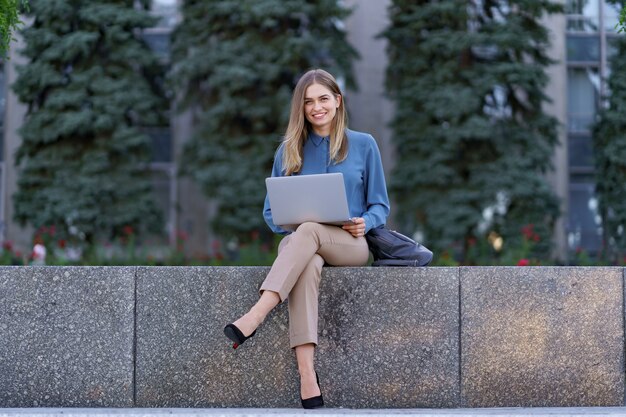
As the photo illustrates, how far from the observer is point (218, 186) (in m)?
16.8

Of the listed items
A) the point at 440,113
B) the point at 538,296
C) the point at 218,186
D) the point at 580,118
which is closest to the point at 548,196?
the point at 440,113

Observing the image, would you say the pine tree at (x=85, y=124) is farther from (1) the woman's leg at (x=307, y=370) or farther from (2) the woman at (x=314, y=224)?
(1) the woman's leg at (x=307, y=370)

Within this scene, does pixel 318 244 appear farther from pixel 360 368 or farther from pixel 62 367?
pixel 62 367

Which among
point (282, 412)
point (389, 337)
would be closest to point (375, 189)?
point (389, 337)

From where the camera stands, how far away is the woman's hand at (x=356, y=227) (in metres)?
5.03

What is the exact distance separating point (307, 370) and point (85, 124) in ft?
42.2

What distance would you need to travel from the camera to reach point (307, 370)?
15.7ft

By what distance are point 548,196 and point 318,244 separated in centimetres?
1235

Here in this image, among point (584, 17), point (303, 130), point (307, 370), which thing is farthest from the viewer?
point (584, 17)

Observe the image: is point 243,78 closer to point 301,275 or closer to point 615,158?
point 615,158

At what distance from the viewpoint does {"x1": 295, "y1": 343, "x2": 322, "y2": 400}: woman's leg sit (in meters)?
4.80

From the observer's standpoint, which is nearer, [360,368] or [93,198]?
[360,368]

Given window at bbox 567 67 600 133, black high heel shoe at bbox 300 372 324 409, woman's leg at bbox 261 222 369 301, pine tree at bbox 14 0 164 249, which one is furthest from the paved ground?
window at bbox 567 67 600 133

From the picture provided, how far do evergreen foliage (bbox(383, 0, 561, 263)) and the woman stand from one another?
11039 millimetres
